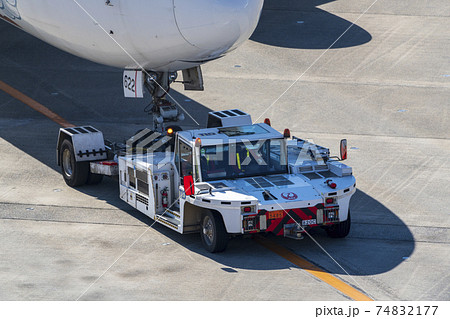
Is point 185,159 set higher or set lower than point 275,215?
higher

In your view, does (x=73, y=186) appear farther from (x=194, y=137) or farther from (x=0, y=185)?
(x=194, y=137)

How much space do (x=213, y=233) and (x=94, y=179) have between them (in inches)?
193

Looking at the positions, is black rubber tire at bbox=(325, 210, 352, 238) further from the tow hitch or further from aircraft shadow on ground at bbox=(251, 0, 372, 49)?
aircraft shadow on ground at bbox=(251, 0, 372, 49)

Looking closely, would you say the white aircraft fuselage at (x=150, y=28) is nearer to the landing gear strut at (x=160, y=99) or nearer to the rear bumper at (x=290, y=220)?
the landing gear strut at (x=160, y=99)

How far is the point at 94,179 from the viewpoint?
20094mm

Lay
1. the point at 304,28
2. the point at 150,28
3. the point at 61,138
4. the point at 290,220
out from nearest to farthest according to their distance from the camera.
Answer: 1. the point at 290,220
2. the point at 150,28
3. the point at 61,138
4. the point at 304,28

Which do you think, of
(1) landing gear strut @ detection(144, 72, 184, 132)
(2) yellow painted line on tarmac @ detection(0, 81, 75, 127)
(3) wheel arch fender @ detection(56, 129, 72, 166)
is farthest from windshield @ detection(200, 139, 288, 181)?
(2) yellow painted line on tarmac @ detection(0, 81, 75, 127)

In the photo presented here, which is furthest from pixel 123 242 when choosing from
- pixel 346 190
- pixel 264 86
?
pixel 264 86

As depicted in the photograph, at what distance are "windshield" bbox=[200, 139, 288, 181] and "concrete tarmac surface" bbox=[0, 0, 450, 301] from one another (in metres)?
1.31

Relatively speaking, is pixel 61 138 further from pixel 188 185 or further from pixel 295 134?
pixel 295 134

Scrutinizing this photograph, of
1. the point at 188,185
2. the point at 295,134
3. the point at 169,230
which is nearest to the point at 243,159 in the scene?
the point at 188,185

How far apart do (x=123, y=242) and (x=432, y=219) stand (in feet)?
19.9

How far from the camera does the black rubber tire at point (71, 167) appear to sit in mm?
19719

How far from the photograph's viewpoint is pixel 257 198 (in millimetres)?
15945
